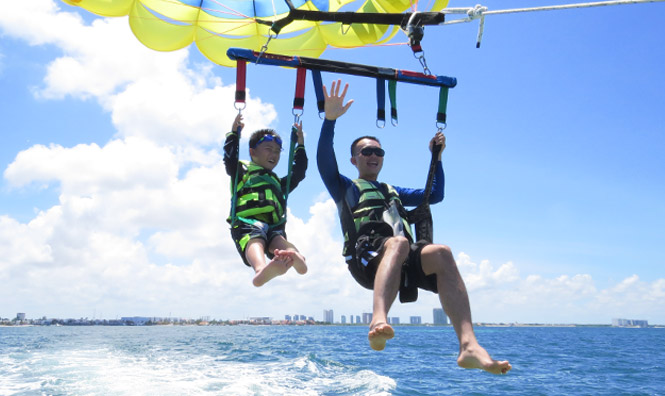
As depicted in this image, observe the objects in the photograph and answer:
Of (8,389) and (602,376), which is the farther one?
(602,376)

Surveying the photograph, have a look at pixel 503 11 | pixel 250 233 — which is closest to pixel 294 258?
pixel 250 233

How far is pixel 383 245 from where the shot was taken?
12.3ft

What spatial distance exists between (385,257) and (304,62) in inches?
74.0

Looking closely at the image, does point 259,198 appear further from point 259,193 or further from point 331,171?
point 331,171

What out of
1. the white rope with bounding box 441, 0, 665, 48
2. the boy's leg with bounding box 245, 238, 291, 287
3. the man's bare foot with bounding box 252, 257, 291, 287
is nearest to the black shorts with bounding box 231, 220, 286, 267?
the boy's leg with bounding box 245, 238, 291, 287

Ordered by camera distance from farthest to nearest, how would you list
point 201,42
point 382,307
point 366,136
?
point 201,42, point 366,136, point 382,307

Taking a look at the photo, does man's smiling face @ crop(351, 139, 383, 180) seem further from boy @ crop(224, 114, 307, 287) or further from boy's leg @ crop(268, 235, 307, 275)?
boy's leg @ crop(268, 235, 307, 275)

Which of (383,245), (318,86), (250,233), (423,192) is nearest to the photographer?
(383,245)

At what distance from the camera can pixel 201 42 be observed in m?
6.41

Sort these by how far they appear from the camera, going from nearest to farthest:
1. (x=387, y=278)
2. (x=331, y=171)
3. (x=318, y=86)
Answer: (x=387, y=278) → (x=331, y=171) → (x=318, y=86)

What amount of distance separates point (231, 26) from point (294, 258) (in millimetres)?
3725

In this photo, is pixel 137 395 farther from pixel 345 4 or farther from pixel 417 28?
pixel 417 28

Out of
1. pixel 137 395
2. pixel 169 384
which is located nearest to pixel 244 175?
pixel 137 395

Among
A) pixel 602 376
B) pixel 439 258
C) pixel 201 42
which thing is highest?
pixel 201 42
